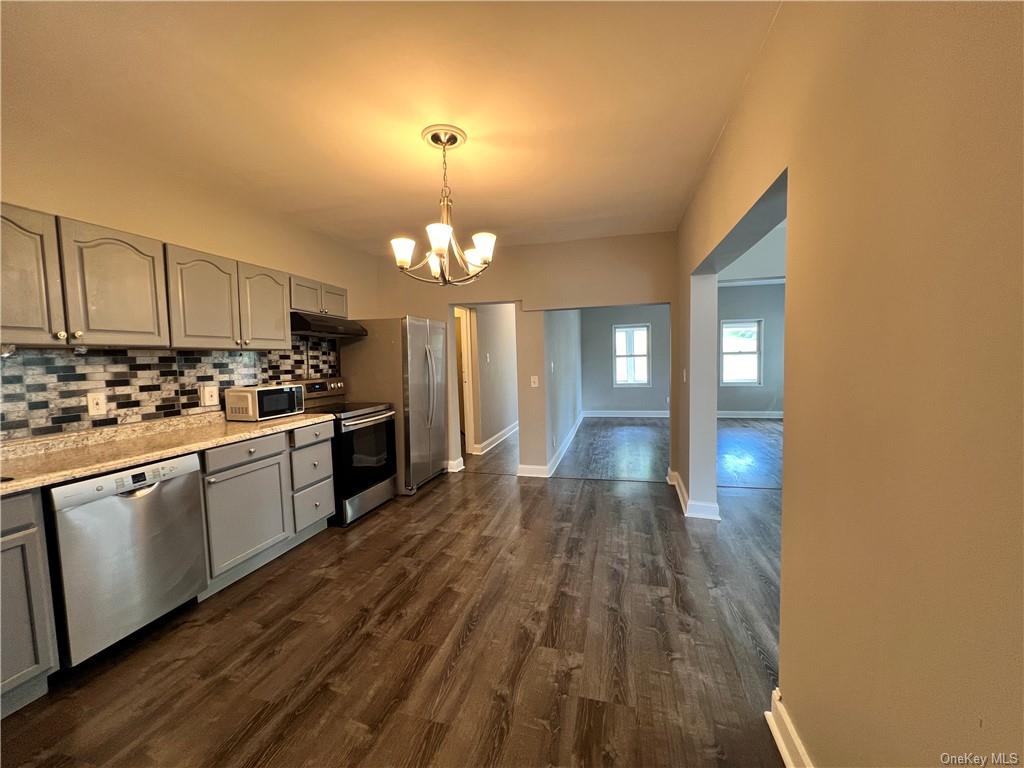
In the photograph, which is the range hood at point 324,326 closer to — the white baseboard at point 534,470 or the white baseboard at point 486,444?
the white baseboard at point 534,470

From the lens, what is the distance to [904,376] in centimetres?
76

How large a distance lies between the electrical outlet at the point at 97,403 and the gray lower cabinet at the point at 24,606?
820 millimetres

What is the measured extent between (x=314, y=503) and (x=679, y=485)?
326 cm

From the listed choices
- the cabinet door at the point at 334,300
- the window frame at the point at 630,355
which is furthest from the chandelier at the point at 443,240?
the window frame at the point at 630,355

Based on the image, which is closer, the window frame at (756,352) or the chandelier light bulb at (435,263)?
the chandelier light bulb at (435,263)

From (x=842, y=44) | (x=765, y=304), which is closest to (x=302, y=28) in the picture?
(x=842, y=44)

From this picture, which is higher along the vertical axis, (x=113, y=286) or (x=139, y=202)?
(x=139, y=202)

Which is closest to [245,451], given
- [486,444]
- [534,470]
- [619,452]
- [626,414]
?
[534,470]

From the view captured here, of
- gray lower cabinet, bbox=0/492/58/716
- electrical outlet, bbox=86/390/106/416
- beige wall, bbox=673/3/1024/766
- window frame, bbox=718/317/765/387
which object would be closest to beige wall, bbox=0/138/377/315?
electrical outlet, bbox=86/390/106/416

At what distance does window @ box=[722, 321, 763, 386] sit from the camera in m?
7.42

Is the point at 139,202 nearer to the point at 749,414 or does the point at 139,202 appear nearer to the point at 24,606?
the point at 24,606

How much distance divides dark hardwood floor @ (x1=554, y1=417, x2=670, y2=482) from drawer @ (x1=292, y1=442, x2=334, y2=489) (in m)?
2.49

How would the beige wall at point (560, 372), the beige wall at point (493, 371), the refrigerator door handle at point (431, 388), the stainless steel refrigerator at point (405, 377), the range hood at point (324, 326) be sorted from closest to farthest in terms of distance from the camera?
1. the range hood at point (324, 326)
2. the stainless steel refrigerator at point (405, 377)
3. the refrigerator door handle at point (431, 388)
4. the beige wall at point (560, 372)
5. the beige wall at point (493, 371)

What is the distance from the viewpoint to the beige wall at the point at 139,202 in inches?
73.8
